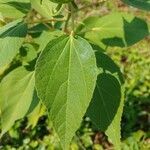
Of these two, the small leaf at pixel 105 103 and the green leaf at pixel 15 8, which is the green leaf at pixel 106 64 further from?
the green leaf at pixel 15 8

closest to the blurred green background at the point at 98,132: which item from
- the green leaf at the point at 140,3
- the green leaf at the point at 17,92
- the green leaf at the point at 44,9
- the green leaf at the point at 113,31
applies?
the green leaf at the point at 17,92

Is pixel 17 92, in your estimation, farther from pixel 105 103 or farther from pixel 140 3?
pixel 140 3

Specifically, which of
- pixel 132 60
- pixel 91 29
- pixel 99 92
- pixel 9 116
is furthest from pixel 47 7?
pixel 132 60

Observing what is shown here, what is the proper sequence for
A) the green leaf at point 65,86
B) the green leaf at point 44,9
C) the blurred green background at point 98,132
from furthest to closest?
the blurred green background at point 98,132 → the green leaf at point 44,9 → the green leaf at point 65,86

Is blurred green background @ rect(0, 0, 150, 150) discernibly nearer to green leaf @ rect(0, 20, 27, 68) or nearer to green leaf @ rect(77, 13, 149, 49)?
green leaf @ rect(77, 13, 149, 49)

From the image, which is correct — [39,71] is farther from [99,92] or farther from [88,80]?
[99,92]

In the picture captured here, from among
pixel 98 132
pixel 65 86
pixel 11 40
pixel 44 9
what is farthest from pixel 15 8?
pixel 98 132

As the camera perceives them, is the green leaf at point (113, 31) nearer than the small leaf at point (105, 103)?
No
